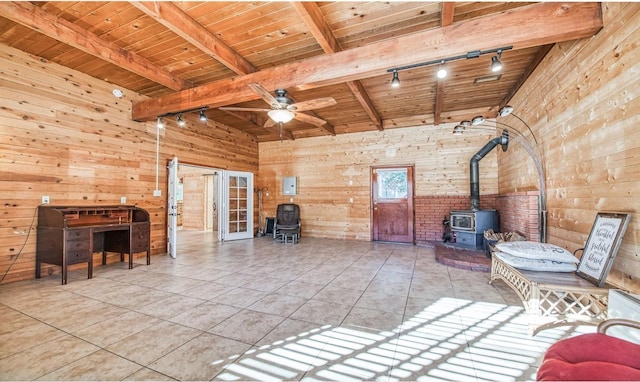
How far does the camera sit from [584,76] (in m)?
2.55

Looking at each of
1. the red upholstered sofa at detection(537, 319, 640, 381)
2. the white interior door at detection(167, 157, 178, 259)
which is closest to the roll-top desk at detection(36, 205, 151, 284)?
the white interior door at detection(167, 157, 178, 259)

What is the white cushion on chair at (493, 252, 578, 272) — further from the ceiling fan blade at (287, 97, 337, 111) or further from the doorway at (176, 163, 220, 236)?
the doorway at (176, 163, 220, 236)

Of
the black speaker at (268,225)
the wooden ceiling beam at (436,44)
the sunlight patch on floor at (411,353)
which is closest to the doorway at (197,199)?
the black speaker at (268,225)

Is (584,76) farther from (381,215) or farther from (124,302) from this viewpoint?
(124,302)

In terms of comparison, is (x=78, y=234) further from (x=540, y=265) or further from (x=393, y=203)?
(x=393, y=203)

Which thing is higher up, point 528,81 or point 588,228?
point 528,81

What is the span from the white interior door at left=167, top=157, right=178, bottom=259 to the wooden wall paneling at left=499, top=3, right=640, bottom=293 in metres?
5.90

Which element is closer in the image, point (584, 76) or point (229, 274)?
point (584, 76)

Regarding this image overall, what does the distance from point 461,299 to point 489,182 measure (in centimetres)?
392

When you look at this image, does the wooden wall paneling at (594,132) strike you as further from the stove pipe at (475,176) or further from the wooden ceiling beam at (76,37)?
the wooden ceiling beam at (76,37)

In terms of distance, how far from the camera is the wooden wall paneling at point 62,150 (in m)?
3.52

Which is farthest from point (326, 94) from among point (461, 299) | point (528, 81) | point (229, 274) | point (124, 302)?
point (124, 302)

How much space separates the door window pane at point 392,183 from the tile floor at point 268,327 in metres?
2.86

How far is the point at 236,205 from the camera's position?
23.8 ft
